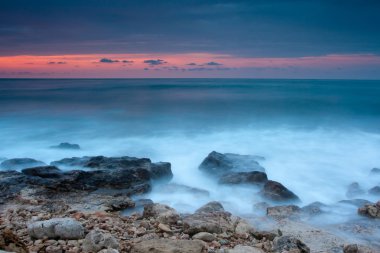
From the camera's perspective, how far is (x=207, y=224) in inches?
242

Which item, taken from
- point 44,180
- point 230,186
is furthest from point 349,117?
point 44,180

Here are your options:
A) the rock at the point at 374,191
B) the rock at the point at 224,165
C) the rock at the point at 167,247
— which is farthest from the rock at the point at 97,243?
the rock at the point at 374,191

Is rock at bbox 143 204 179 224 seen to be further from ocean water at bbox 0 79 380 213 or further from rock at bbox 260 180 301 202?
rock at bbox 260 180 301 202

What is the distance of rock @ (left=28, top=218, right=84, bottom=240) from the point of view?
5309 millimetres

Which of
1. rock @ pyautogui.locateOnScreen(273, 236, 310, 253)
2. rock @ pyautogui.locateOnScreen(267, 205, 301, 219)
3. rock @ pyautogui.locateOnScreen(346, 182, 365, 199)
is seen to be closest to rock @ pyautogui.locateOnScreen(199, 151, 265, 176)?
rock @ pyautogui.locateOnScreen(346, 182, 365, 199)

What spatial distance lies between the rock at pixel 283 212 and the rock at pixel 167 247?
400cm

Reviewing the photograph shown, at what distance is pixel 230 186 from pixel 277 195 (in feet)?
4.91

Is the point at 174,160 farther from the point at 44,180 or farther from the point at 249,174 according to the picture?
the point at 44,180

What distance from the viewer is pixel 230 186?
11297mm

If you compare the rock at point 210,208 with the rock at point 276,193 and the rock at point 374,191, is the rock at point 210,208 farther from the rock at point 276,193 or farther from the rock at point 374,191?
the rock at point 374,191

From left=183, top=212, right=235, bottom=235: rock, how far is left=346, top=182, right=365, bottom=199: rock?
20.6ft

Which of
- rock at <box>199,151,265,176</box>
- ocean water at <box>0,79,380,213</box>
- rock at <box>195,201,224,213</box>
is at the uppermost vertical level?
rock at <box>195,201,224,213</box>

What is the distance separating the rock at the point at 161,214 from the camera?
6500 millimetres

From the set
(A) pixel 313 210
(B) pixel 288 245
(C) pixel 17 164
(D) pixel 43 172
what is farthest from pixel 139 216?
(C) pixel 17 164
